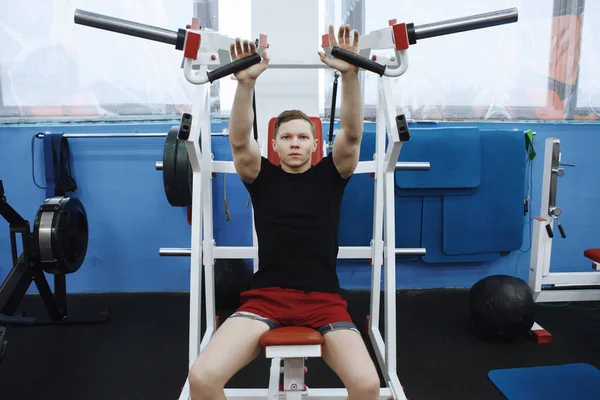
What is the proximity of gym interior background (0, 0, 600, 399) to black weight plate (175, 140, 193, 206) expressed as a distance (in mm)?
437

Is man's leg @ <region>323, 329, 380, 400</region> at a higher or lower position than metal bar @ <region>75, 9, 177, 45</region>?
lower

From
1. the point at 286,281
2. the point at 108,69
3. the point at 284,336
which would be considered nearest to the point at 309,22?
the point at 286,281

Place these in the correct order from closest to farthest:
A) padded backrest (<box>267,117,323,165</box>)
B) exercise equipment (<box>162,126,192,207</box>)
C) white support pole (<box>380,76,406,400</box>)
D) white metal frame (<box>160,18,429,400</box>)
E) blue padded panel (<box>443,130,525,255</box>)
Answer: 1. white metal frame (<box>160,18,429,400</box>)
2. white support pole (<box>380,76,406,400</box>)
3. padded backrest (<box>267,117,323,165</box>)
4. exercise equipment (<box>162,126,192,207</box>)
5. blue padded panel (<box>443,130,525,255</box>)

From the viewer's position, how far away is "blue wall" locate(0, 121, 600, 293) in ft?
9.17

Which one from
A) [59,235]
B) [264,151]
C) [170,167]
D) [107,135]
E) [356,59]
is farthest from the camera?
[107,135]

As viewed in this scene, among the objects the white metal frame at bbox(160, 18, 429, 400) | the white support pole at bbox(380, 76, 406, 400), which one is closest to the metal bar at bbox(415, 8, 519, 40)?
the white metal frame at bbox(160, 18, 429, 400)

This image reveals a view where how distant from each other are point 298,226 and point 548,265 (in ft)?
5.70

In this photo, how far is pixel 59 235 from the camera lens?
7.29ft

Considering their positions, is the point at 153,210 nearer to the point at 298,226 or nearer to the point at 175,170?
the point at 175,170

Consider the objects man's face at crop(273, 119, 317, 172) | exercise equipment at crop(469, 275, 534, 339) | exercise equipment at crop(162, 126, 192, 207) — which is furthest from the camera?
exercise equipment at crop(469, 275, 534, 339)

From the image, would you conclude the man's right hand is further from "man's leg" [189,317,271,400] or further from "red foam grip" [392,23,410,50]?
"man's leg" [189,317,271,400]

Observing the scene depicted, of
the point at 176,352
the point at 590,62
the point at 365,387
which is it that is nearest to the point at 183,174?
the point at 176,352

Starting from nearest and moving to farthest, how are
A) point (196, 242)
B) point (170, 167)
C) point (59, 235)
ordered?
point (196, 242), point (170, 167), point (59, 235)

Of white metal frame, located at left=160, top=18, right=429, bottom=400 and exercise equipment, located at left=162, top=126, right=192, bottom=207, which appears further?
exercise equipment, located at left=162, top=126, right=192, bottom=207
